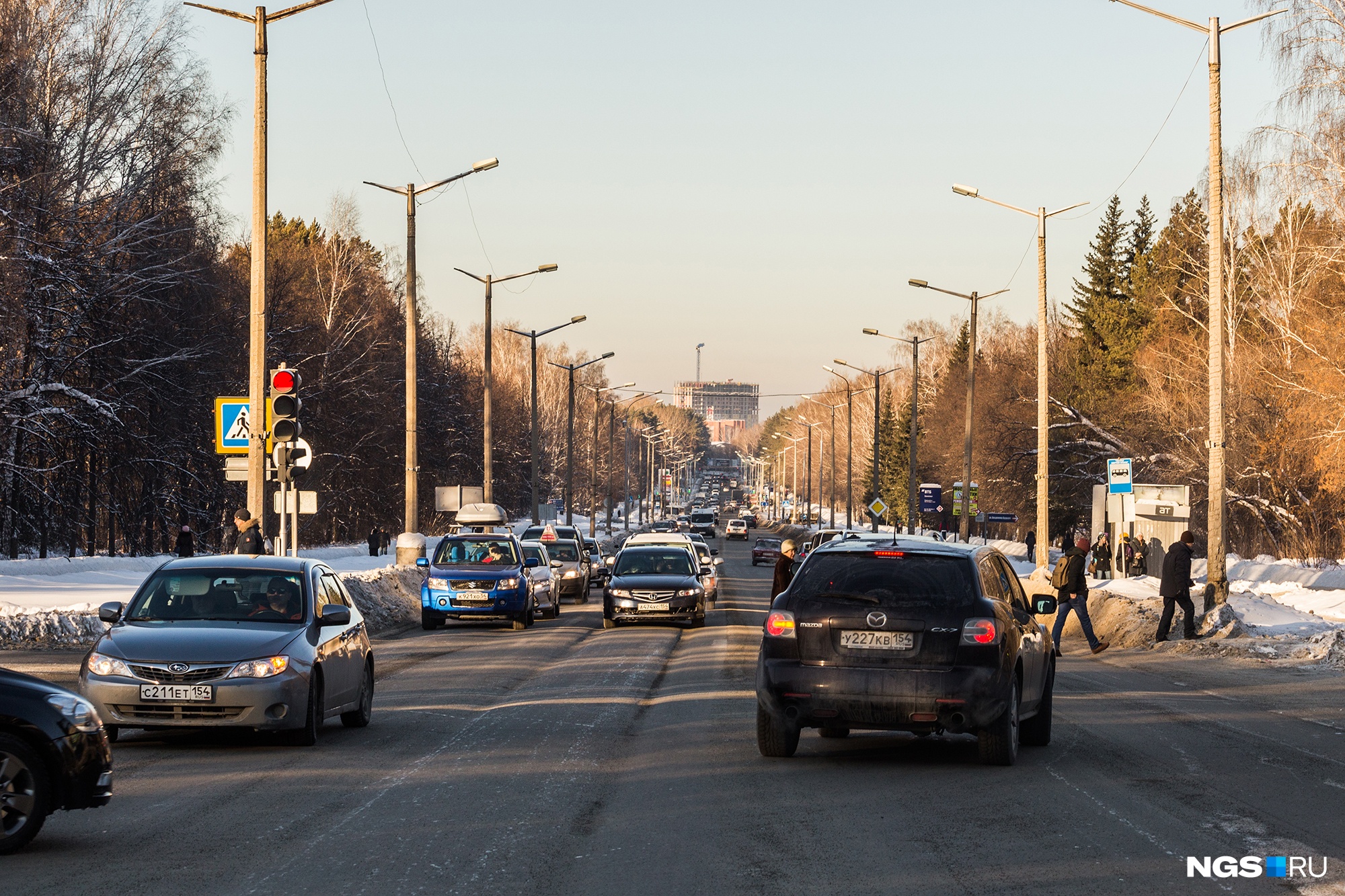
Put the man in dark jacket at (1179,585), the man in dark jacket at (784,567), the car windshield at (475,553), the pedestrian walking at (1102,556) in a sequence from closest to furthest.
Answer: the man in dark jacket at (784,567) < the man in dark jacket at (1179,585) < the car windshield at (475,553) < the pedestrian walking at (1102,556)

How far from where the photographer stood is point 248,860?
7766 millimetres

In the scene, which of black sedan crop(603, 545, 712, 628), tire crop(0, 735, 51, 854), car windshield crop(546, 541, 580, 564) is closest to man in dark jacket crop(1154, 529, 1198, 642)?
black sedan crop(603, 545, 712, 628)

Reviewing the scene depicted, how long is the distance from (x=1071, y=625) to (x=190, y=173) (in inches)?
1246

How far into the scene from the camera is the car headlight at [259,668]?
11469 mm

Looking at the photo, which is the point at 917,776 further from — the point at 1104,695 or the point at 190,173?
the point at 190,173

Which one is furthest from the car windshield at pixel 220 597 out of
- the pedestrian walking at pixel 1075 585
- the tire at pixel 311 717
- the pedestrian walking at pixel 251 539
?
the pedestrian walking at pixel 1075 585

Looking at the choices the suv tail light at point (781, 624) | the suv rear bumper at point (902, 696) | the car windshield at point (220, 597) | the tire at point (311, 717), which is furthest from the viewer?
the car windshield at point (220, 597)

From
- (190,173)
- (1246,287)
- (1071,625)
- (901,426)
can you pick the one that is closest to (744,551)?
(901,426)

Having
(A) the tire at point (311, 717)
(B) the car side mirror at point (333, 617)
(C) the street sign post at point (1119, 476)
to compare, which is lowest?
(A) the tire at point (311, 717)

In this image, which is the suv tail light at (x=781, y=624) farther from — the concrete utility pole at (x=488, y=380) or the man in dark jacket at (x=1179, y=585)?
the concrete utility pole at (x=488, y=380)

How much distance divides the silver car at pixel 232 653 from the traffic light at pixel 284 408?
27.3ft

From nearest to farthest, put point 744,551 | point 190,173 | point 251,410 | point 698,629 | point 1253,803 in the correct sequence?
point 1253,803 < point 251,410 < point 698,629 < point 190,173 < point 744,551

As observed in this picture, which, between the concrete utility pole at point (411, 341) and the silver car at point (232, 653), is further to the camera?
the concrete utility pole at point (411, 341)

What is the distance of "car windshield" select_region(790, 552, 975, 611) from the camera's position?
438 inches
